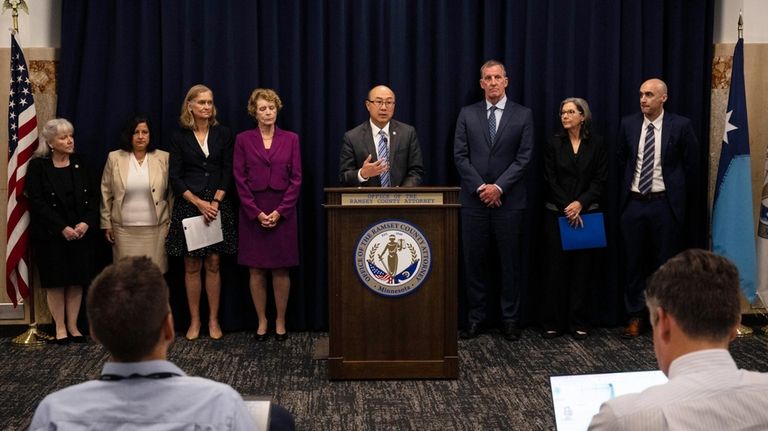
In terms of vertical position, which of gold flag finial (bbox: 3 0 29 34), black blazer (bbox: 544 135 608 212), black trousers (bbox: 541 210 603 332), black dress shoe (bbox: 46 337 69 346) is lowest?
black dress shoe (bbox: 46 337 69 346)

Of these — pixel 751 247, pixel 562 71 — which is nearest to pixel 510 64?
pixel 562 71

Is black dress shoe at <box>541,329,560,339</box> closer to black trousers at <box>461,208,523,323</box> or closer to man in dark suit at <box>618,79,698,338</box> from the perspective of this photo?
black trousers at <box>461,208,523,323</box>

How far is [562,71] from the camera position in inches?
237

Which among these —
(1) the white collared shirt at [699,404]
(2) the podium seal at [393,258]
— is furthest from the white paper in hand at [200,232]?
(1) the white collared shirt at [699,404]

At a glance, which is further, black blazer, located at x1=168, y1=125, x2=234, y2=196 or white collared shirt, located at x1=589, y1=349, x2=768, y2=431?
black blazer, located at x1=168, y1=125, x2=234, y2=196

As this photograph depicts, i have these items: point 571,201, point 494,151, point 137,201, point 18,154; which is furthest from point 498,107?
point 18,154

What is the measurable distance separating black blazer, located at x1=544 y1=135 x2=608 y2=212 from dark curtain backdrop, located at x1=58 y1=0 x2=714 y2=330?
1.02 feet

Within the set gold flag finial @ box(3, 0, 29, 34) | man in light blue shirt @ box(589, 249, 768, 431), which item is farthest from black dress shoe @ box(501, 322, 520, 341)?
man in light blue shirt @ box(589, 249, 768, 431)

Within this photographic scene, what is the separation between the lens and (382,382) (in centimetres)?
466

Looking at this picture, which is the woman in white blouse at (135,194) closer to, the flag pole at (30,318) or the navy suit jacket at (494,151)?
the flag pole at (30,318)

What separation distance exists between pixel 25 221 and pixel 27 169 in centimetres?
33

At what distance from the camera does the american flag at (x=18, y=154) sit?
18.1 feet

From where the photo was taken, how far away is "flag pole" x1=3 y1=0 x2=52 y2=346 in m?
5.59

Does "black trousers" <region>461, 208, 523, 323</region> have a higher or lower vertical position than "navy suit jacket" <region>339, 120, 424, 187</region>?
lower
